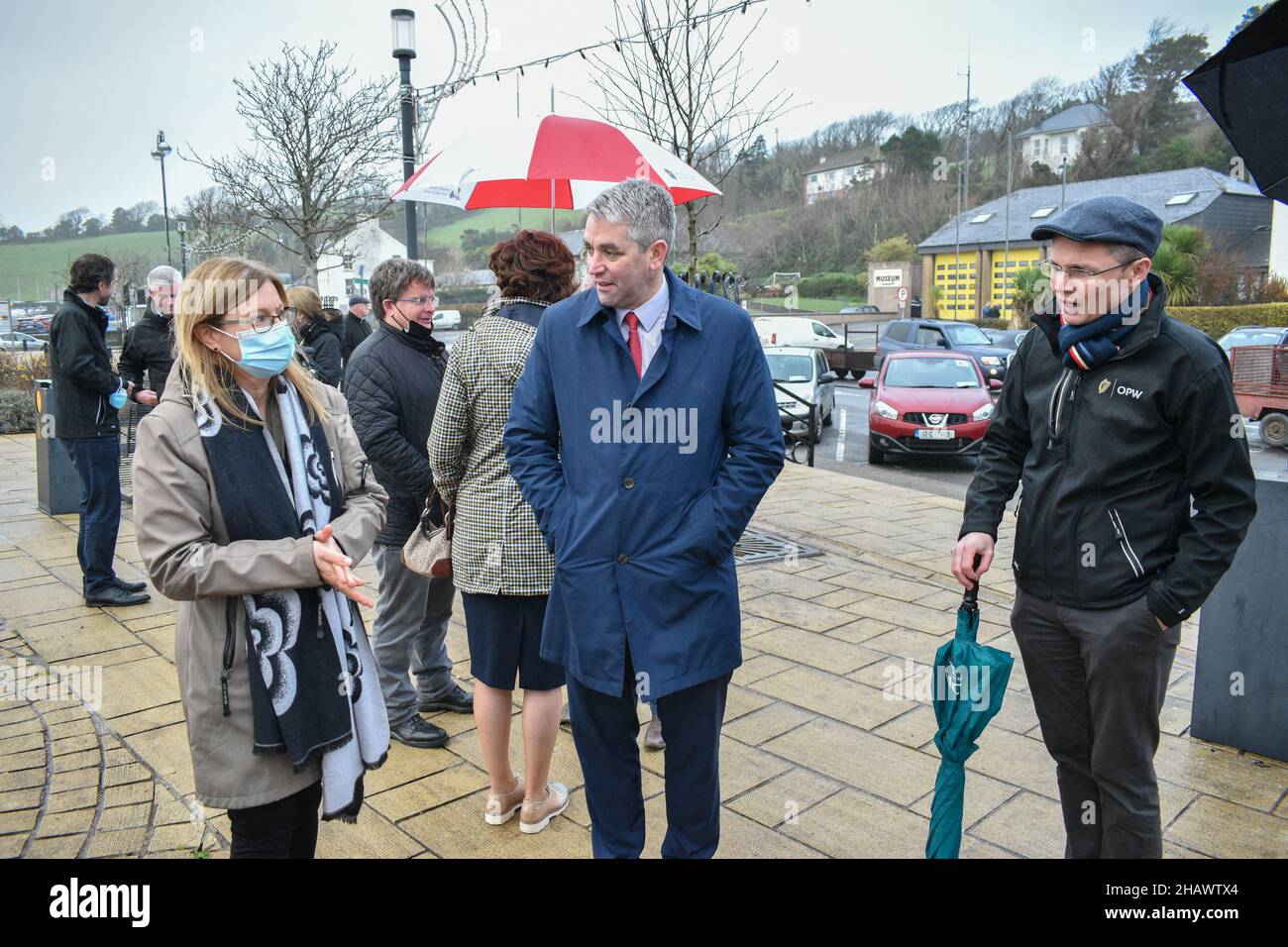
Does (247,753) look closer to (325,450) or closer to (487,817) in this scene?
(325,450)

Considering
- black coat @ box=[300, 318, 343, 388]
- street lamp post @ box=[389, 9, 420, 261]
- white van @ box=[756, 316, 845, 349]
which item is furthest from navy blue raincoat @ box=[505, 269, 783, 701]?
white van @ box=[756, 316, 845, 349]

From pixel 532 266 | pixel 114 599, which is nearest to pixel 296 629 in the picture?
pixel 532 266

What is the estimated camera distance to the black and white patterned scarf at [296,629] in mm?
2193

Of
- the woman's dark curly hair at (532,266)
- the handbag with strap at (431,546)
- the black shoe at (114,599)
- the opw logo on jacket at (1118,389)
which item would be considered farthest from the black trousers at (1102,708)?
the black shoe at (114,599)

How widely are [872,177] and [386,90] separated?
226 ft

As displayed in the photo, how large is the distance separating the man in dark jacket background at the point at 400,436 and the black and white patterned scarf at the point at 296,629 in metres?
1.22

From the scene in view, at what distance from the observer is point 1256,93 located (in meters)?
2.76

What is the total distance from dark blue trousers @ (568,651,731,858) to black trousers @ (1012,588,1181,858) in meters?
0.90

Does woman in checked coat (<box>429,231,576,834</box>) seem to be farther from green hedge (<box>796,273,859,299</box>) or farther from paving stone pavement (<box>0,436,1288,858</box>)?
green hedge (<box>796,273,859,299</box>)

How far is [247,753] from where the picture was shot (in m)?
2.18

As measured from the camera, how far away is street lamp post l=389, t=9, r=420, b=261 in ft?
33.4
